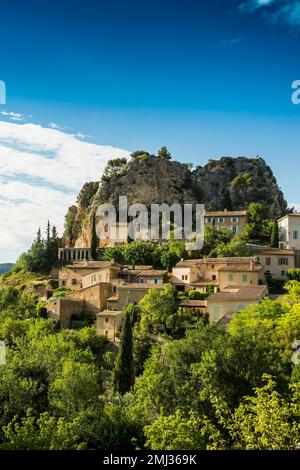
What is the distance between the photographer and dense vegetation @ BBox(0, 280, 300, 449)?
2492 cm

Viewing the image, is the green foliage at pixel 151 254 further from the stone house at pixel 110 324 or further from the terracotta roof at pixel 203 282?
the stone house at pixel 110 324

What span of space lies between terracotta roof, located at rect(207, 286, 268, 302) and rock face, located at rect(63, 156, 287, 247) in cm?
4357

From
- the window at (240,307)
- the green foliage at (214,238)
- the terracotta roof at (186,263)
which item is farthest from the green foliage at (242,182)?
the window at (240,307)

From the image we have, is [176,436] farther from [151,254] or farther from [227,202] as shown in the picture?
[227,202]

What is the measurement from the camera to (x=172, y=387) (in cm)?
3422

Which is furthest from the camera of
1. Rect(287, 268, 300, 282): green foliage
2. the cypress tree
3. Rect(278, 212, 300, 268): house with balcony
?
the cypress tree

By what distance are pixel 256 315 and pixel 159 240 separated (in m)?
40.4

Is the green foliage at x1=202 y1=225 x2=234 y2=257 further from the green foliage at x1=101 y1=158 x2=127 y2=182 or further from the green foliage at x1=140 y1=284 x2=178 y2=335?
the green foliage at x1=101 y1=158 x2=127 y2=182

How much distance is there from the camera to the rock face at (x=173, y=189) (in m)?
99.2

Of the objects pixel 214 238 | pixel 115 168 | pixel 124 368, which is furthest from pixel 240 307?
pixel 115 168
